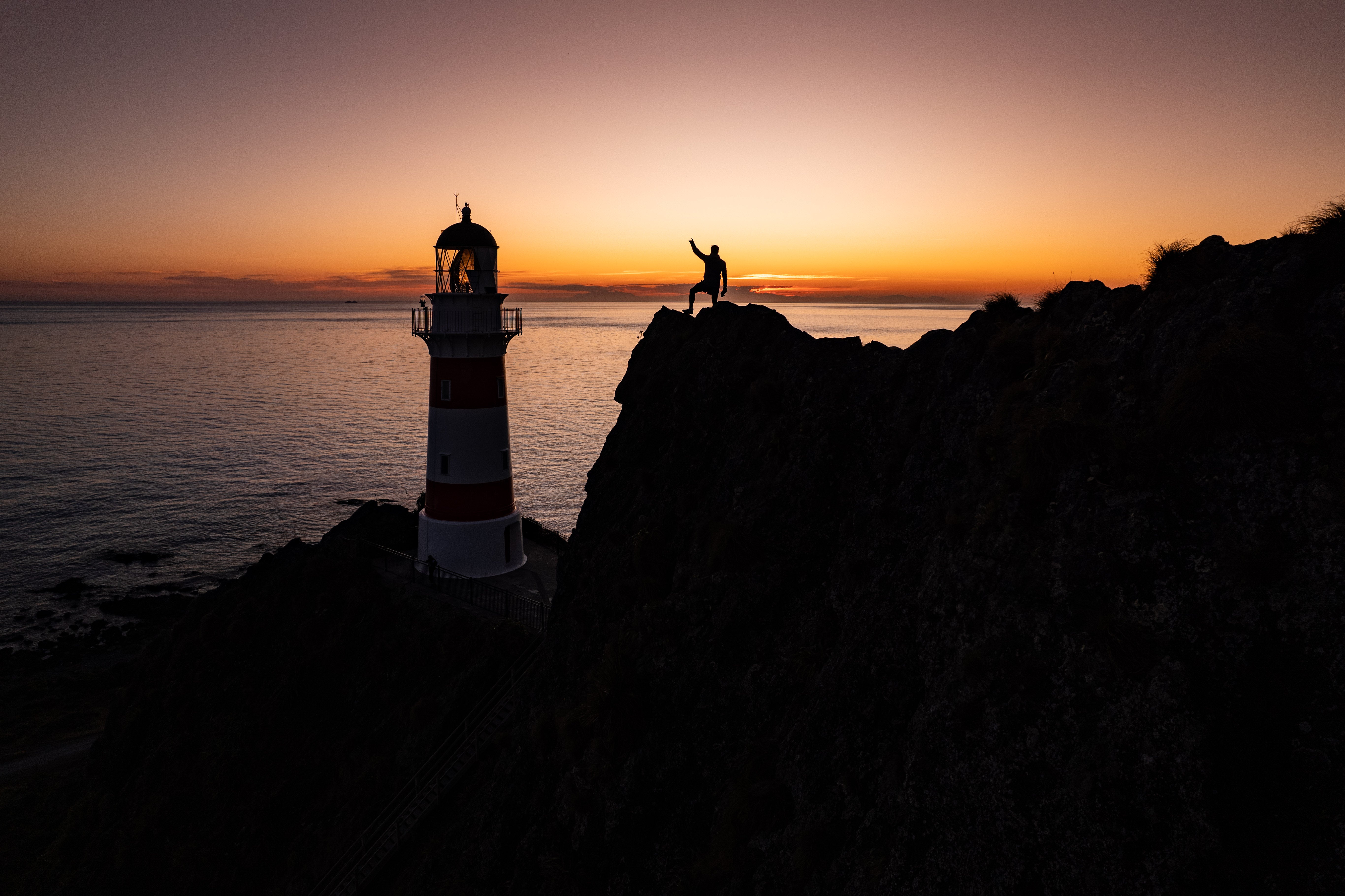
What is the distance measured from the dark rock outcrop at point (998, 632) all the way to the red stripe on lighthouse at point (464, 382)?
52.3ft

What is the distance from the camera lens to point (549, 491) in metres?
64.1

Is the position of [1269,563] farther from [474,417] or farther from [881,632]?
[474,417]

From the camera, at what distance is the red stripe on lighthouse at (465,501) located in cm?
2778

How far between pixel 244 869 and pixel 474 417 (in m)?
16.5

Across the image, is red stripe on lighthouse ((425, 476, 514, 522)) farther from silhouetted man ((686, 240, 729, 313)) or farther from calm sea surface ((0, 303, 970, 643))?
calm sea surface ((0, 303, 970, 643))

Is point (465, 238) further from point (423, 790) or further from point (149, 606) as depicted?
point (149, 606)

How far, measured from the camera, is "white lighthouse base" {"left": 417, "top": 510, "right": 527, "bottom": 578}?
91.0 feet

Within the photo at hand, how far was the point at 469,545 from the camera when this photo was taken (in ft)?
91.2

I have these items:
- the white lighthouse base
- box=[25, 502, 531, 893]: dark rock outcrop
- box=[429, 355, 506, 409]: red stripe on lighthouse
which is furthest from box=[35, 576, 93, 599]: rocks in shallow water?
box=[429, 355, 506, 409]: red stripe on lighthouse

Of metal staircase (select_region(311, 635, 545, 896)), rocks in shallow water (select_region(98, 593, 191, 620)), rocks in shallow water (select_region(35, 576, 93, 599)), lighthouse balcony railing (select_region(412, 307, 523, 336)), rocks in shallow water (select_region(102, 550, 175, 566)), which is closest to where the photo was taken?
metal staircase (select_region(311, 635, 545, 896))

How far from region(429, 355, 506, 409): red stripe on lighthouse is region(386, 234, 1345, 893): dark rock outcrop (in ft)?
52.3

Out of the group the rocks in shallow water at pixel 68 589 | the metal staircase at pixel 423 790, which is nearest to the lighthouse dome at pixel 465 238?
the metal staircase at pixel 423 790

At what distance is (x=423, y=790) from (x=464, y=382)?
1530 centimetres

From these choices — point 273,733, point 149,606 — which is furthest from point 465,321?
point 149,606
